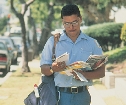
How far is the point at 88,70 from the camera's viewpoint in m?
4.14

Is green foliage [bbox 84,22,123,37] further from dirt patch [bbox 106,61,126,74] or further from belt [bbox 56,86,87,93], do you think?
belt [bbox 56,86,87,93]

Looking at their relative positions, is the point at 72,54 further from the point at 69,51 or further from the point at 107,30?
the point at 107,30

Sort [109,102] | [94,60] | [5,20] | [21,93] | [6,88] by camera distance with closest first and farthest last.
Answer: [94,60] < [109,102] < [21,93] < [6,88] < [5,20]

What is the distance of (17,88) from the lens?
40.7 feet

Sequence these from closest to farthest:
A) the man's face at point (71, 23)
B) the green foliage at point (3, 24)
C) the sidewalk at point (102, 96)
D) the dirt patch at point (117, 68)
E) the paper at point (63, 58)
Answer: the paper at point (63, 58)
the man's face at point (71, 23)
the sidewalk at point (102, 96)
the dirt patch at point (117, 68)
the green foliage at point (3, 24)

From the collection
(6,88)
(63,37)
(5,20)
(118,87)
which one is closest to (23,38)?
(6,88)

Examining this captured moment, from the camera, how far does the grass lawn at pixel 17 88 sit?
10023mm

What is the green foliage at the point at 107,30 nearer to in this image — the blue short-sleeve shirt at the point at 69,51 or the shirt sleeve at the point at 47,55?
the blue short-sleeve shirt at the point at 69,51

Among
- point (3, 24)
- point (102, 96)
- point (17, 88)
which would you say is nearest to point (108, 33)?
point (17, 88)

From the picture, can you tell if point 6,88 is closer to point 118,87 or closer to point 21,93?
point 21,93

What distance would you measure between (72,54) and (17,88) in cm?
856

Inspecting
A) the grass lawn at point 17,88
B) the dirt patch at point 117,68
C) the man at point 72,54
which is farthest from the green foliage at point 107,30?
the man at point 72,54

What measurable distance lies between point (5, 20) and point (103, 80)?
281 ft

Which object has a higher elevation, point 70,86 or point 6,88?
point 70,86
